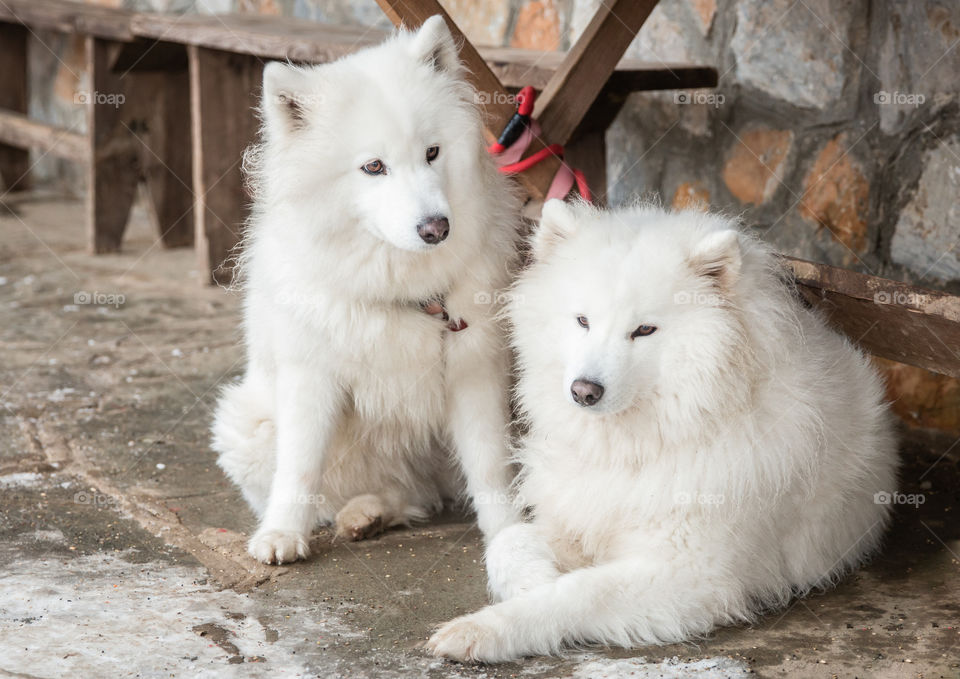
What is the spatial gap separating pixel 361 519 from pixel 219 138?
11.7 feet

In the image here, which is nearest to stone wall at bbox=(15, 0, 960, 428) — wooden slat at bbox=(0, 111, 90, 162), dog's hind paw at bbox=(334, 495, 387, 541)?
dog's hind paw at bbox=(334, 495, 387, 541)

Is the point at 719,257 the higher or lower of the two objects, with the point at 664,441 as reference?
higher

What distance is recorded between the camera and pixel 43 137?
775 centimetres

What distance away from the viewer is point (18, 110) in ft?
29.8

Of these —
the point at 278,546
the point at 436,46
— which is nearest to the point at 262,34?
the point at 436,46

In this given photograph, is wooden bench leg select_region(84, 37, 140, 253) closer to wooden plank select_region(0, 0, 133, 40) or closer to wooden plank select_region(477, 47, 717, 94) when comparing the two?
wooden plank select_region(0, 0, 133, 40)

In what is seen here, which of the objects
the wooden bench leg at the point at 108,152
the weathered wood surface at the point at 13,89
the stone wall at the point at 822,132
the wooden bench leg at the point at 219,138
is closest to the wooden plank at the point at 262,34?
the wooden bench leg at the point at 219,138

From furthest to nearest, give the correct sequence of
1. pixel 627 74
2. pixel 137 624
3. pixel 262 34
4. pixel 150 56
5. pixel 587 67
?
pixel 150 56, pixel 262 34, pixel 627 74, pixel 587 67, pixel 137 624

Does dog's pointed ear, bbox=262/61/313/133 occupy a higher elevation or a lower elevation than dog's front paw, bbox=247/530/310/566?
higher

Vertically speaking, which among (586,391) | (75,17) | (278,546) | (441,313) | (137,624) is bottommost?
(137,624)

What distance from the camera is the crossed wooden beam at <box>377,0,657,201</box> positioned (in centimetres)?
397

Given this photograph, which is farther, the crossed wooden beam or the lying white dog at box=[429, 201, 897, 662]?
the crossed wooden beam

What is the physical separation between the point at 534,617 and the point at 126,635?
111cm

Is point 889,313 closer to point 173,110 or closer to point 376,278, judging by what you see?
point 376,278
